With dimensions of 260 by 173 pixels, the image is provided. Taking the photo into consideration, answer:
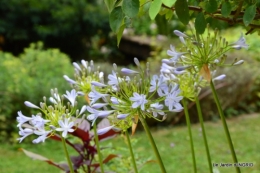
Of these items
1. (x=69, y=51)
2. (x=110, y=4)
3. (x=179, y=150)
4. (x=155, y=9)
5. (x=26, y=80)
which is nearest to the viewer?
(x=155, y=9)

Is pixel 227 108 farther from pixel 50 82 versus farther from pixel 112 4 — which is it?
pixel 112 4

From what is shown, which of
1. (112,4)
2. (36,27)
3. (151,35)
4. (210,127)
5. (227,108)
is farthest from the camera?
(151,35)

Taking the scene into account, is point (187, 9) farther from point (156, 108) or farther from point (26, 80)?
point (26, 80)

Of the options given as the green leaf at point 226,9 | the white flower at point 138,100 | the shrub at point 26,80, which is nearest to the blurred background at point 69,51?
the shrub at point 26,80

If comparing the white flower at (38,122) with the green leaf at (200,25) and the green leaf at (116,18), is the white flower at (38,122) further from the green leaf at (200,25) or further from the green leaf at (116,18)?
the green leaf at (200,25)

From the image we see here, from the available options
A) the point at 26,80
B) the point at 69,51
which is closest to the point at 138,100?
the point at 26,80

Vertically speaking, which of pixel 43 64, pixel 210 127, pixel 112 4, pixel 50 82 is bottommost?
pixel 112 4

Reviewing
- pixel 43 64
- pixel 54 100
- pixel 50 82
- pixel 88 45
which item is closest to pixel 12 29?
pixel 88 45
